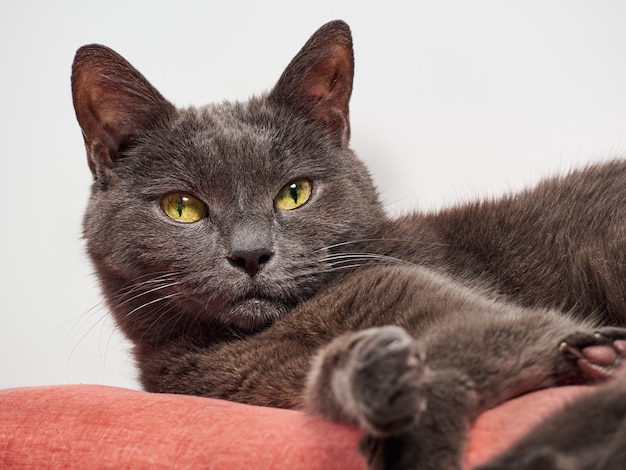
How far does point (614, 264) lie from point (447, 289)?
1.31 ft

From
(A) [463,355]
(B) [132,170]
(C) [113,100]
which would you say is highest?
(C) [113,100]

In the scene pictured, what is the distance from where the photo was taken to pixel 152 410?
46.3 inches

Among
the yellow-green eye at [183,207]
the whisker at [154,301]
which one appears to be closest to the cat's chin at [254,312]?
the whisker at [154,301]

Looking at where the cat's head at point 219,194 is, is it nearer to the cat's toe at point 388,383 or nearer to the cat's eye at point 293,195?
the cat's eye at point 293,195

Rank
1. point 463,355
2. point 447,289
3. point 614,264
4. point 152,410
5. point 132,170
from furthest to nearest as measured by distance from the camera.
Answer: point 132,170 → point 614,264 → point 447,289 → point 152,410 → point 463,355

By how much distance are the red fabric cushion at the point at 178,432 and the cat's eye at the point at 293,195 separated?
0.49 m

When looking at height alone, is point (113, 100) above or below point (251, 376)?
above

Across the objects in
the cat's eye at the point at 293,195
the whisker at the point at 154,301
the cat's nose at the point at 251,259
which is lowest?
the whisker at the point at 154,301

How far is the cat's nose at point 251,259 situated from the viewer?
1330mm

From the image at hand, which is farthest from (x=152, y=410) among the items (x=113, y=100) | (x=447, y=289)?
(x=113, y=100)

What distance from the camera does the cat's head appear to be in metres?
1.37

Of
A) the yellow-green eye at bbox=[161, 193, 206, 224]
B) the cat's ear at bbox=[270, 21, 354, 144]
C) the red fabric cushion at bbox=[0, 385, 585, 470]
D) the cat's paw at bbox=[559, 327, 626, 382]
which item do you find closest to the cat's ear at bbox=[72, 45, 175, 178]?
the yellow-green eye at bbox=[161, 193, 206, 224]

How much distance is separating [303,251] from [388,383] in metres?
0.59

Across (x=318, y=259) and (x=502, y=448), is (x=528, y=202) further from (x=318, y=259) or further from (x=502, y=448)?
(x=502, y=448)
